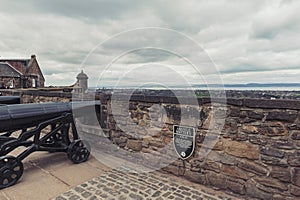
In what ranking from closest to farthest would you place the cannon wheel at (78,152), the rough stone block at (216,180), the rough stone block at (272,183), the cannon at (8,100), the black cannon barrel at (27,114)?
the rough stone block at (272,183)
the rough stone block at (216,180)
the black cannon barrel at (27,114)
the cannon wheel at (78,152)
the cannon at (8,100)

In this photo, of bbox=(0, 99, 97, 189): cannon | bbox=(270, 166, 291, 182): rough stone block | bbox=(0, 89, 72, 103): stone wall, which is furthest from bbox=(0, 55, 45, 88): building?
bbox=(270, 166, 291, 182): rough stone block

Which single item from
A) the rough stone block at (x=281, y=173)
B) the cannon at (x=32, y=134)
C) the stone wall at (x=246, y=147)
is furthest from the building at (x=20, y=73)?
the rough stone block at (x=281, y=173)

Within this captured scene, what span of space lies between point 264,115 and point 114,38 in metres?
3.11

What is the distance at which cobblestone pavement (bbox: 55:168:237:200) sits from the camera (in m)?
2.61

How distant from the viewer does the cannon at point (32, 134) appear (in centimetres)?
300

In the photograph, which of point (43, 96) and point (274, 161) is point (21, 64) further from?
point (274, 161)

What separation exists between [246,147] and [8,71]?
23.7 metres

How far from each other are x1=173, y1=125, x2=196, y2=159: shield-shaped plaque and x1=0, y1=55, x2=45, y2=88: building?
67.8 feet

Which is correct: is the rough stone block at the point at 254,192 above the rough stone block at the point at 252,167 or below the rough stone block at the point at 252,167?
below

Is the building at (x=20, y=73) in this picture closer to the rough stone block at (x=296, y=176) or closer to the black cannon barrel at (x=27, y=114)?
the black cannon barrel at (x=27, y=114)

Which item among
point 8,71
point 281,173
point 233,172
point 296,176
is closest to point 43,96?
point 233,172

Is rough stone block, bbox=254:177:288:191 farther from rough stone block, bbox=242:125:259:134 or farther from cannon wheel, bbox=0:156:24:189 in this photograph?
cannon wheel, bbox=0:156:24:189

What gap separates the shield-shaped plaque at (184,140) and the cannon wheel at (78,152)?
1.77 meters

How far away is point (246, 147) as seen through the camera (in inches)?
103
